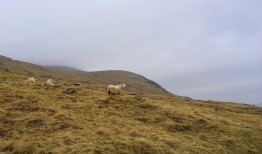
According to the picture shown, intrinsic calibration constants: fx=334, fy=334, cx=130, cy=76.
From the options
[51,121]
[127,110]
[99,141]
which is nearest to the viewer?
[99,141]

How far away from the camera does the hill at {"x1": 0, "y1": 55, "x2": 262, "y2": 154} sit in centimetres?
2038

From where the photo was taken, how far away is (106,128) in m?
23.8

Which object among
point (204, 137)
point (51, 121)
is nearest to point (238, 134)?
point (204, 137)

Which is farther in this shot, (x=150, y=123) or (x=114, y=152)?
(x=150, y=123)

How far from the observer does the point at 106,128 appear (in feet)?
78.2

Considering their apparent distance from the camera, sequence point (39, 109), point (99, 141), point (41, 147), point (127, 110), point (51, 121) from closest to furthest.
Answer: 1. point (41, 147)
2. point (99, 141)
3. point (51, 121)
4. point (39, 109)
5. point (127, 110)

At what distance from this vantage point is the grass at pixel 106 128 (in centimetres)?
2038

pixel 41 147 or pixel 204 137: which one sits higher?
pixel 204 137

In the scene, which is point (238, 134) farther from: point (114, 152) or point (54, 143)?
point (54, 143)

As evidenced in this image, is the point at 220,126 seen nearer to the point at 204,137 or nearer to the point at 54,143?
the point at 204,137

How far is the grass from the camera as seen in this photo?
20.4 meters

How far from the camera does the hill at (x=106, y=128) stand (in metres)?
20.4

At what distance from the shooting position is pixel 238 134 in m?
27.9

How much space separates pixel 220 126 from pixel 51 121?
562 inches
